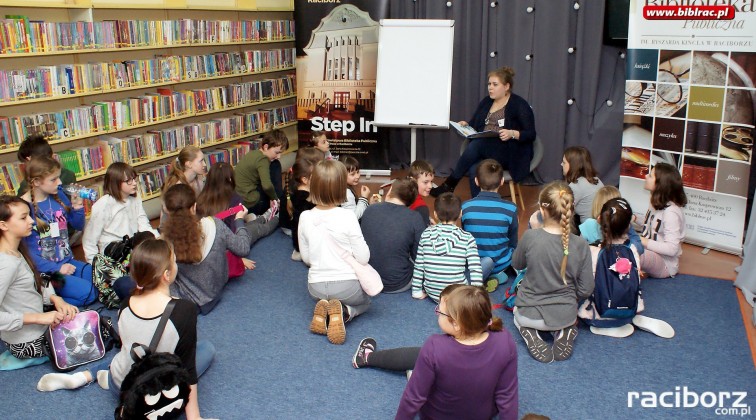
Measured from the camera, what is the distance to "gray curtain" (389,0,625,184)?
240 inches

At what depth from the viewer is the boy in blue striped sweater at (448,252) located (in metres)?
3.76

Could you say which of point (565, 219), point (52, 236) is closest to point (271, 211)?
point (52, 236)

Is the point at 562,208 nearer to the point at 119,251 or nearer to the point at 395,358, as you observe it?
the point at 395,358

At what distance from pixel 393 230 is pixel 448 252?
0.37 m

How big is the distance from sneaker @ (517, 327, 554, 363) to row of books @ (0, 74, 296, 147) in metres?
3.51

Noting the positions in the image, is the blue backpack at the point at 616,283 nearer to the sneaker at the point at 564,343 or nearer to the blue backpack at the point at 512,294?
the sneaker at the point at 564,343

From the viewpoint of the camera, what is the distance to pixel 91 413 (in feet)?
9.61

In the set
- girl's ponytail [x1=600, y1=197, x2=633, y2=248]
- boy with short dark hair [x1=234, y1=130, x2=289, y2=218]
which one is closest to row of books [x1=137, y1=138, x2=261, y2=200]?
boy with short dark hair [x1=234, y1=130, x2=289, y2=218]

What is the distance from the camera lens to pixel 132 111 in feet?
17.5

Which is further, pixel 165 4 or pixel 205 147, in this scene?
pixel 205 147

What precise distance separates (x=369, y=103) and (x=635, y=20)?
8.85 feet

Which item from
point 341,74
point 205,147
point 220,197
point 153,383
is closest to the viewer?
point 153,383

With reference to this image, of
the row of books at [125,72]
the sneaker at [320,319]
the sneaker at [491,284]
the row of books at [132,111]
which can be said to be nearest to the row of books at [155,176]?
the row of books at [132,111]

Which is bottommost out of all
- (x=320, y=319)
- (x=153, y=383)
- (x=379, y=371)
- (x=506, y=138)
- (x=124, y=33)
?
(x=379, y=371)
